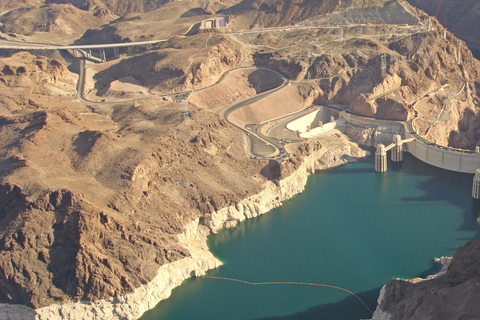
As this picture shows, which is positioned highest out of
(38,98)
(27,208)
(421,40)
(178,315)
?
(421,40)

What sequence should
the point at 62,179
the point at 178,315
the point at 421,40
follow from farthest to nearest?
the point at 421,40 < the point at 62,179 < the point at 178,315

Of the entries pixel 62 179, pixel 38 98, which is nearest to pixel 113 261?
pixel 62 179

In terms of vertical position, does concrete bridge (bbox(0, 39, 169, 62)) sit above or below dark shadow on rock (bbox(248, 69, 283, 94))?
above

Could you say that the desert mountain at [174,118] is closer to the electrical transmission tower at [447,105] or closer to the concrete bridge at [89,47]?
the electrical transmission tower at [447,105]

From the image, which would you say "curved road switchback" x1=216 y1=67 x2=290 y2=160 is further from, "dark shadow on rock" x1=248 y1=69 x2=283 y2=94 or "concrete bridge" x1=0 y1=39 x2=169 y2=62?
"concrete bridge" x1=0 y1=39 x2=169 y2=62

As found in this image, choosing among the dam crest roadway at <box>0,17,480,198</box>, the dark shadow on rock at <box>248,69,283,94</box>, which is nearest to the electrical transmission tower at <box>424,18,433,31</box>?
the dam crest roadway at <box>0,17,480,198</box>

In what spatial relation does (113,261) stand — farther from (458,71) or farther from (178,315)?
(458,71)
